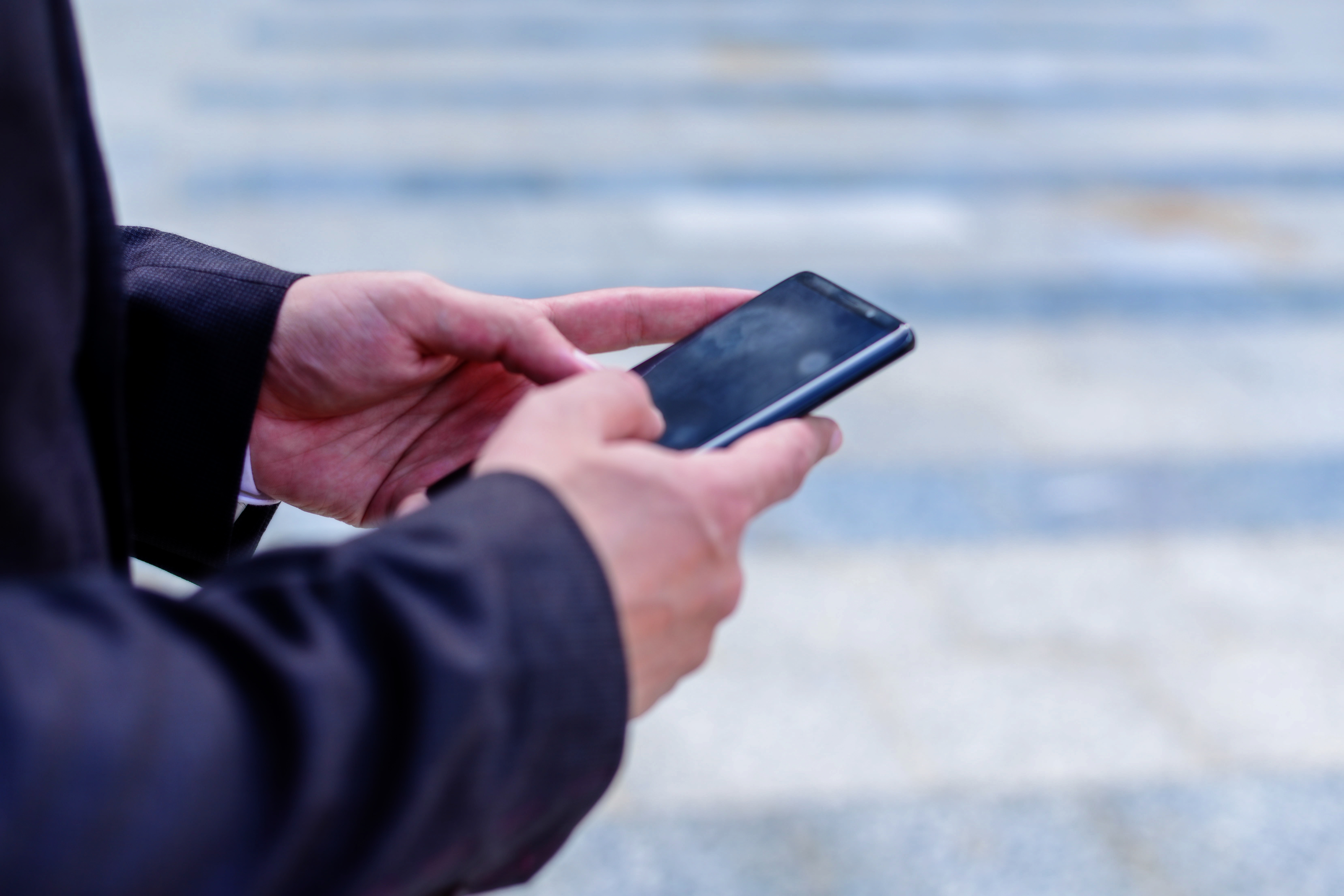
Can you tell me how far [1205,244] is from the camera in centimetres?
362

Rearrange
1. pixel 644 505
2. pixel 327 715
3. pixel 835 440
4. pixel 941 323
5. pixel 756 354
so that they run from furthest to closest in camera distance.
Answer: pixel 941 323
pixel 756 354
pixel 835 440
pixel 644 505
pixel 327 715

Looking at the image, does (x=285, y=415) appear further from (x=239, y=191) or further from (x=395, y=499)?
(x=239, y=191)

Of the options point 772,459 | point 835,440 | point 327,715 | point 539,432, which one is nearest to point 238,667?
point 327,715

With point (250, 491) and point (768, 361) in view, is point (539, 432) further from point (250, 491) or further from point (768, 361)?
point (250, 491)

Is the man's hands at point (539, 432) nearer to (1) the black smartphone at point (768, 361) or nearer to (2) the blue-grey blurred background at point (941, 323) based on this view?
(1) the black smartphone at point (768, 361)

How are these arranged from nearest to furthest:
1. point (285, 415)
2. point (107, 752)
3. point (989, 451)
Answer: point (107, 752) → point (285, 415) → point (989, 451)

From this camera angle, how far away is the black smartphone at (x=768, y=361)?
81 cm

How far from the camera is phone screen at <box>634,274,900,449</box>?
0.82 m

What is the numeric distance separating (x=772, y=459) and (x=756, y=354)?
0.22 metres

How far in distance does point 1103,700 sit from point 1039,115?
3.48m

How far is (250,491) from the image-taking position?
0.96 m

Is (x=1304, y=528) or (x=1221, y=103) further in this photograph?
(x=1221, y=103)

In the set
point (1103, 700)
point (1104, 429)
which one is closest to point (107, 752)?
point (1103, 700)

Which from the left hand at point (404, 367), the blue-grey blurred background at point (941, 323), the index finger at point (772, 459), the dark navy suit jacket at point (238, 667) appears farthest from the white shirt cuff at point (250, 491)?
the blue-grey blurred background at point (941, 323)
